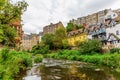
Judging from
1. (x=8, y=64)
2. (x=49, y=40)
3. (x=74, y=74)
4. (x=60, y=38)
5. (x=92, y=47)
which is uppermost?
(x=60, y=38)

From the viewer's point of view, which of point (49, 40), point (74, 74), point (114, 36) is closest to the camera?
point (74, 74)

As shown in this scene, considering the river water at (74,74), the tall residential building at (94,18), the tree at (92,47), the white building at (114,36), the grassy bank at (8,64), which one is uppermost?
the tall residential building at (94,18)

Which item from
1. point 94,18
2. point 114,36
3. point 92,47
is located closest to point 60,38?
point 114,36

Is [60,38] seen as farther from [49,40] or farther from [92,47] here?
[92,47]

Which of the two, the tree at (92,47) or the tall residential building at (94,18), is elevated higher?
the tall residential building at (94,18)

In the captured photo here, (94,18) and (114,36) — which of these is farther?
(94,18)

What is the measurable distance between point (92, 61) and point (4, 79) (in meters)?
37.5

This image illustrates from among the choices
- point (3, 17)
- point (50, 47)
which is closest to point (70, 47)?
point (50, 47)

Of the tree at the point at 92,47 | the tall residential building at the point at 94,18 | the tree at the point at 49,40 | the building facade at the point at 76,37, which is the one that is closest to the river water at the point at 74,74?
the tree at the point at 92,47

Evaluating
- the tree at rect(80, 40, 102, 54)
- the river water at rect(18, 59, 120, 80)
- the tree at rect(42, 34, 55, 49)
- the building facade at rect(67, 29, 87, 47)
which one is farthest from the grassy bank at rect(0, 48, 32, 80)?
the tree at rect(42, 34, 55, 49)

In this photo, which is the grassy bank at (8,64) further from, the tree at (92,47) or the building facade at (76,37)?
the building facade at (76,37)

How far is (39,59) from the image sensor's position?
187ft

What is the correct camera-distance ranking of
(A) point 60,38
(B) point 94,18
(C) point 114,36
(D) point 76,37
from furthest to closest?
(B) point 94,18 → (A) point 60,38 → (D) point 76,37 → (C) point 114,36

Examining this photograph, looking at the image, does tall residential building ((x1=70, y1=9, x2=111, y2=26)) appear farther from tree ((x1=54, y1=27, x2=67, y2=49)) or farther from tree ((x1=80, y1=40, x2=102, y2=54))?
tree ((x1=80, y1=40, x2=102, y2=54))
